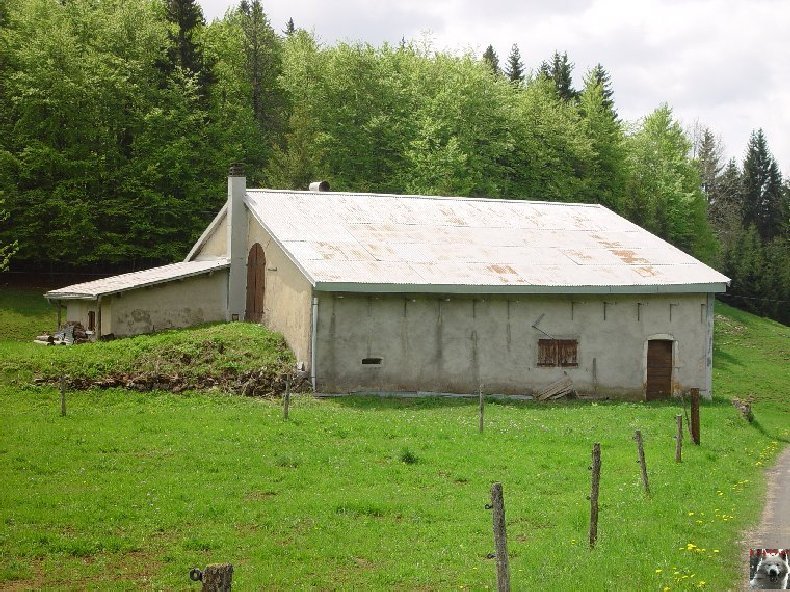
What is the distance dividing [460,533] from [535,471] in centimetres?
459

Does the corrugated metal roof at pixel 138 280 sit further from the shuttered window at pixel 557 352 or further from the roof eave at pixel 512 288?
the shuttered window at pixel 557 352

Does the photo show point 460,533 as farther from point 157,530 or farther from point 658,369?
point 658,369

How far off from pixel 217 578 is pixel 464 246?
2602cm

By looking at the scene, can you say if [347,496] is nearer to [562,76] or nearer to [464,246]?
[464,246]

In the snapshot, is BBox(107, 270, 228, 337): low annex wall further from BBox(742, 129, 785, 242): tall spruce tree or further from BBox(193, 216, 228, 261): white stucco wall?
BBox(742, 129, 785, 242): tall spruce tree

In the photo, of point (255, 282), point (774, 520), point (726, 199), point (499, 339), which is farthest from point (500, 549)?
point (726, 199)

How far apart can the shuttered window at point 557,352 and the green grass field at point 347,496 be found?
182 inches

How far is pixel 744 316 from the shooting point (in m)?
66.2

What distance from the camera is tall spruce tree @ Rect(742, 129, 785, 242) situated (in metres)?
96.1

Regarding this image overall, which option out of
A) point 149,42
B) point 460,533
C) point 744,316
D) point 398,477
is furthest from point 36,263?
point 744,316

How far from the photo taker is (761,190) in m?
96.8

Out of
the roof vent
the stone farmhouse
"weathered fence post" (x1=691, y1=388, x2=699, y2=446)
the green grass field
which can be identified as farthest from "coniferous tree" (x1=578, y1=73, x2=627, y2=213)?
"weathered fence post" (x1=691, y1=388, x2=699, y2=446)

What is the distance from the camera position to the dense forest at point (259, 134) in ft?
160

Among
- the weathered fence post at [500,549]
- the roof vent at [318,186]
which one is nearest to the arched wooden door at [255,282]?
the roof vent at [318,186]
